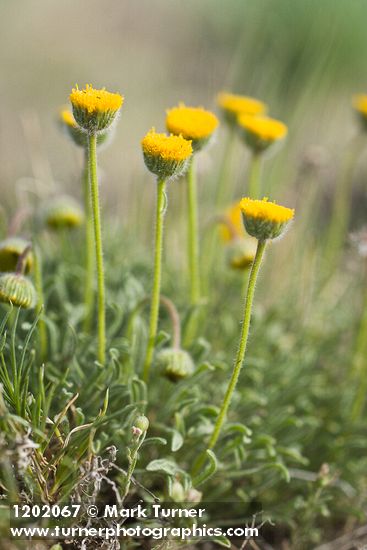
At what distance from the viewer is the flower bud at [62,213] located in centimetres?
278

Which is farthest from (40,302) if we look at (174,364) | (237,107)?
(237,107)

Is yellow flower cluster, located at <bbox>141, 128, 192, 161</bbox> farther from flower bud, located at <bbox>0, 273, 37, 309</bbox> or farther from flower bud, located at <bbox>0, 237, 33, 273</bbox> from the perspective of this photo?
flower bud, located at <bbox>0, 237, 33, 273</bbox>

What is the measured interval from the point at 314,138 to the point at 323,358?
2365 millimetres

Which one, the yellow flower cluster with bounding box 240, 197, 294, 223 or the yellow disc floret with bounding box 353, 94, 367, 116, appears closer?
the yellow flower cluster with bounding box 240, 197, 294, 223

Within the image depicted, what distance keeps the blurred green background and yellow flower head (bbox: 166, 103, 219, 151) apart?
4.91 feet

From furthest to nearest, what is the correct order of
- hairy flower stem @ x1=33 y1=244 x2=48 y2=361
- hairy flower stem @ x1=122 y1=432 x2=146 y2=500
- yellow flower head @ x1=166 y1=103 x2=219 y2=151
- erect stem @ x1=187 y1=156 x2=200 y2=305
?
erect stem @ x1=187 y1=156 x2=200 y2=305
hairy flower stem @ x1=33 y1=244 x2=48 y2=361
yellow flower head @ x1=166 y1=103 x2=219 y2=151
hairy flower stem @ x1=122 y1=432 x2=146 y2=500

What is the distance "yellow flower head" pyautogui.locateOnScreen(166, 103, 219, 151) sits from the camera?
2.13 m

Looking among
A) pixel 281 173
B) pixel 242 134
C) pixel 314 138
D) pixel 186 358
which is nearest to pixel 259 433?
pixel 186 358

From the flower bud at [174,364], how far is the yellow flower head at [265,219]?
56cm

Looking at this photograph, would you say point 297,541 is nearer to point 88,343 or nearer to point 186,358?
point 186,358

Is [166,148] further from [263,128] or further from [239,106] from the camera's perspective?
[239,106]

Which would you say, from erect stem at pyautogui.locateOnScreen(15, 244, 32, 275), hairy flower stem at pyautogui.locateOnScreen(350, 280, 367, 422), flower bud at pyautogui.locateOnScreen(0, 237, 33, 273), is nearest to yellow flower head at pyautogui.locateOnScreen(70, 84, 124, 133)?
erect stem at pyautogui.locateOnScreen(15, 244, 32, 275)

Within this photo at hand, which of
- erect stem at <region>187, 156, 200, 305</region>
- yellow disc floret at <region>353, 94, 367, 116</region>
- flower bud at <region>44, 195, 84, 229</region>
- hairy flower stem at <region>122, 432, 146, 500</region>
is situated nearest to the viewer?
hairy flower stem at <region>122, 432, 146, 500</region>

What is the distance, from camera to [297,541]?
7.84ft
